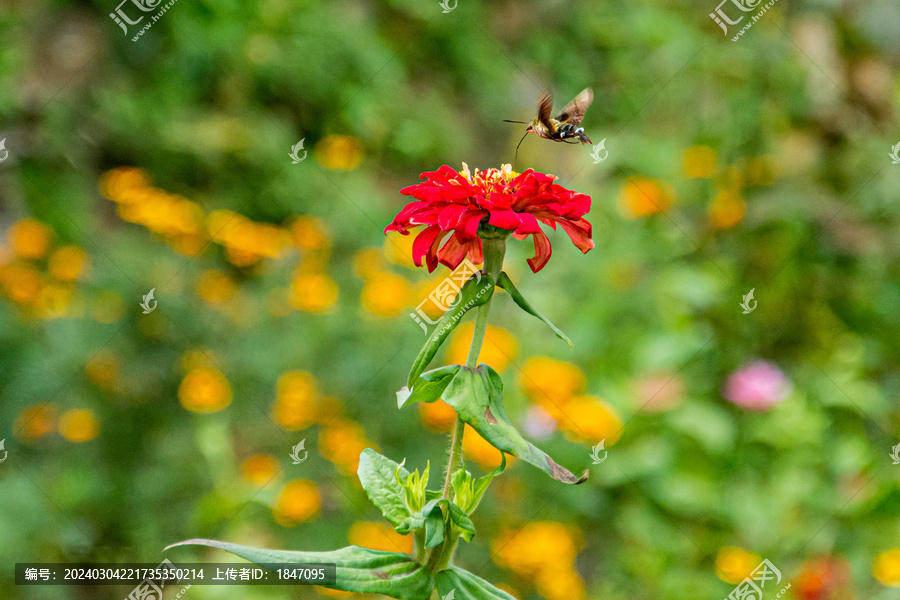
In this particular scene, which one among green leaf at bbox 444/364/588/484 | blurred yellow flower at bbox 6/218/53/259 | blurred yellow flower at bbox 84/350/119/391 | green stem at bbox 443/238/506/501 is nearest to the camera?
green leaf at bbox 444/364/588/484

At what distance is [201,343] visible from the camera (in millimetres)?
2260

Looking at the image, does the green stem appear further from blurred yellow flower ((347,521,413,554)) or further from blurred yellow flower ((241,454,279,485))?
blurred yellow flower ((241,454,279,485))

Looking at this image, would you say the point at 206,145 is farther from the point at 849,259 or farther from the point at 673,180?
the point at 849,259

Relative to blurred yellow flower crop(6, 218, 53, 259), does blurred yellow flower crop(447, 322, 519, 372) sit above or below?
above

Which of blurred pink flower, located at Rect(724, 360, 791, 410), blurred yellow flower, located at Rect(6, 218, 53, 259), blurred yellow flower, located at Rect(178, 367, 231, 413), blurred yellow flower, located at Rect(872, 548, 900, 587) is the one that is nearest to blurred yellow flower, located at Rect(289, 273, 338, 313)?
blurred yellow flower, located at Rect(178, 367, 231, 413)

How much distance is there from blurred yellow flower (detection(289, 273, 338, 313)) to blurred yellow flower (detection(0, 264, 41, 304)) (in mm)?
848

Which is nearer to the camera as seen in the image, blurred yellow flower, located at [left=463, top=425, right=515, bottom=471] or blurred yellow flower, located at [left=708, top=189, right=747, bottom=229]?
blurred yellow flower, located at [left=463, top=425, right=515, bottom=471]

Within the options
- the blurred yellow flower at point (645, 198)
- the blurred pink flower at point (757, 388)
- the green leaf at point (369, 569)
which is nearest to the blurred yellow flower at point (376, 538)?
the green leaf at point (369, 569)

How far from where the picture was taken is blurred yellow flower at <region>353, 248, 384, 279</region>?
7.91 feet

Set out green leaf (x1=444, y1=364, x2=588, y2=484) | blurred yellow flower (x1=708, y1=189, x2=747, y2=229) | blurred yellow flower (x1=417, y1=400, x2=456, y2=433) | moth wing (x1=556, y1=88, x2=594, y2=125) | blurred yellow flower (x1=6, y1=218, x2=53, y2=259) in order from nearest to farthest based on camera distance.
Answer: green leaf (x1=444, y1=364, x2=588, y2=484) < moth wing (x1=556, y1=88, x2=594, y2=125) < blurred yellow flower (x1=417, y1=400, x2=456, y2=433) < blurred yellow flower (x1=6, y1=218, x2=53, y2=259) < blurred yellow flower (x1=708, y1=189, x2=747, y2=229)

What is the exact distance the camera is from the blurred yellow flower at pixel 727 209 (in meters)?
2.86

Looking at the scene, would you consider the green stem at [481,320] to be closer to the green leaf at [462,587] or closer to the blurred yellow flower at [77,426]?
the green leaf at [462,587]

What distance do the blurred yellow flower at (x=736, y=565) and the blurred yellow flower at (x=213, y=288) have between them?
179 centimetres

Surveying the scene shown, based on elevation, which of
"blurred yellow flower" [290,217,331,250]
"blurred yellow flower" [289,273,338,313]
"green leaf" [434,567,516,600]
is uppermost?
"green leaf" [434,567,516,600]
